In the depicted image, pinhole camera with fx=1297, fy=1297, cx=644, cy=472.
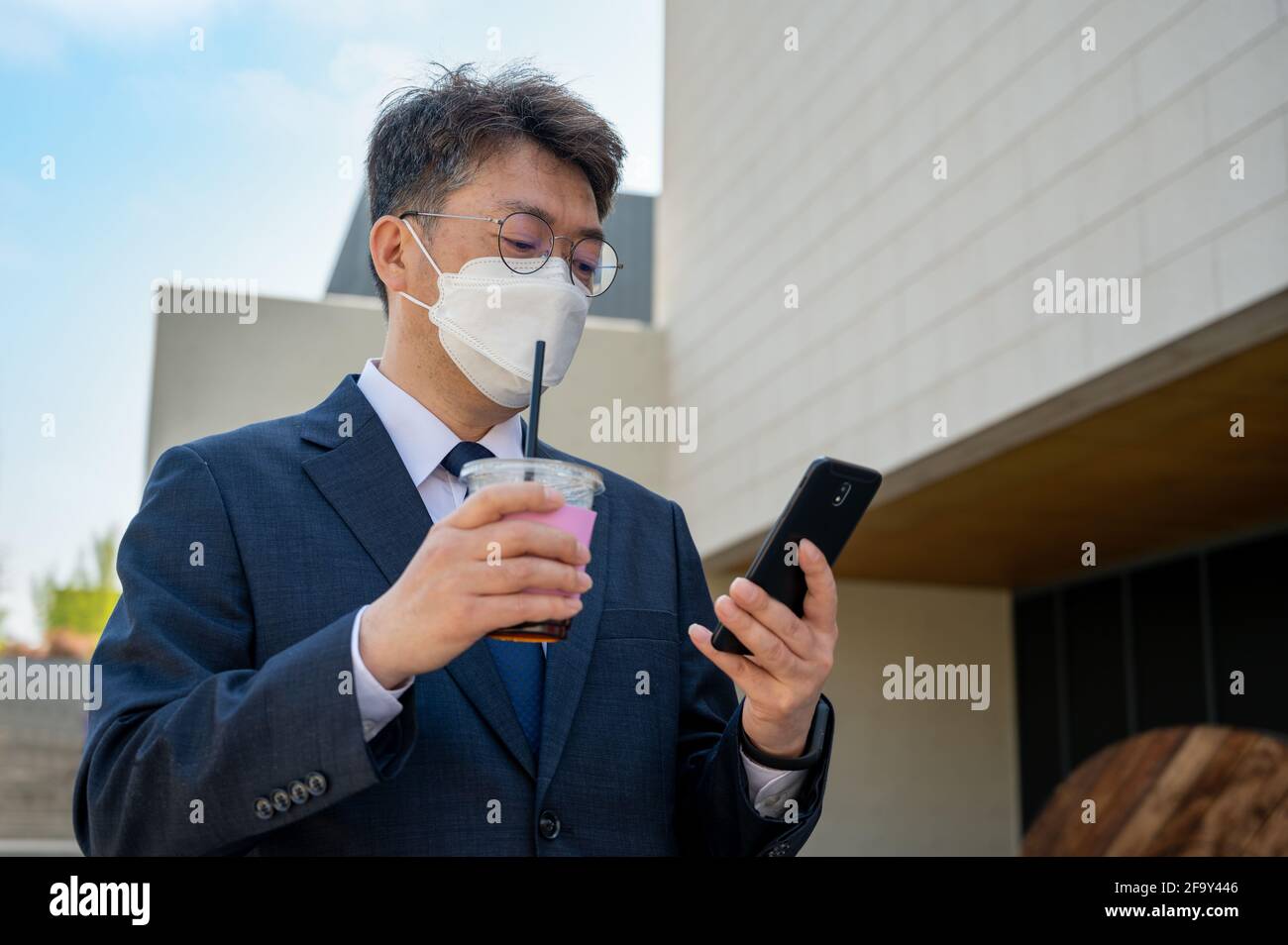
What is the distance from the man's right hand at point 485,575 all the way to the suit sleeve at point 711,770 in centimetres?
46

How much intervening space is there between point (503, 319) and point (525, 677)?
519 millimetres

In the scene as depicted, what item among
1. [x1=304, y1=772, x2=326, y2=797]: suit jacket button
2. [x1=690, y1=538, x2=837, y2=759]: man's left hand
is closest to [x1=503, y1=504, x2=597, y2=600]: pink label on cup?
[x1=690, y1=538, x2=837, y2=759]: man's left hand

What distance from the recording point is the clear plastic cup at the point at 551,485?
4.26 ft

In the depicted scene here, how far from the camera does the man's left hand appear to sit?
144 cm

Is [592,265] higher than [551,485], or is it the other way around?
[592,265]

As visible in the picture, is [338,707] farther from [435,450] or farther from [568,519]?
[435,450]

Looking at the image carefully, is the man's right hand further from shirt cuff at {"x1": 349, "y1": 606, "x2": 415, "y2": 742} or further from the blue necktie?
the blue necktie

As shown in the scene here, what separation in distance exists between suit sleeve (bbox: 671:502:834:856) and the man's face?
39 centimetres

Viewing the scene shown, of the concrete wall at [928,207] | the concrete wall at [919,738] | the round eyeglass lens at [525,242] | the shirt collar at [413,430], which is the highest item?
the concrete wall at [928,207]

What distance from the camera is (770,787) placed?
1.62 metres

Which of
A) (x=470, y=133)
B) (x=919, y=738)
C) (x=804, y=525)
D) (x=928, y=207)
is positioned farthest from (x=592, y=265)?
(x=919, y=738)

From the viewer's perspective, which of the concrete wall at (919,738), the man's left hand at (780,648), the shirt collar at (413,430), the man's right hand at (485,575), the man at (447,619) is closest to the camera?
the man's right hand at (485,575)

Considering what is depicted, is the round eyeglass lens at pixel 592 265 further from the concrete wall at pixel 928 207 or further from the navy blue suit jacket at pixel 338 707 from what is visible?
the concrete wall at pixel 928 207

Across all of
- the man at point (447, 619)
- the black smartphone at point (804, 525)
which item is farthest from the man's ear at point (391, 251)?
the black smartphone at point (804, 525)
